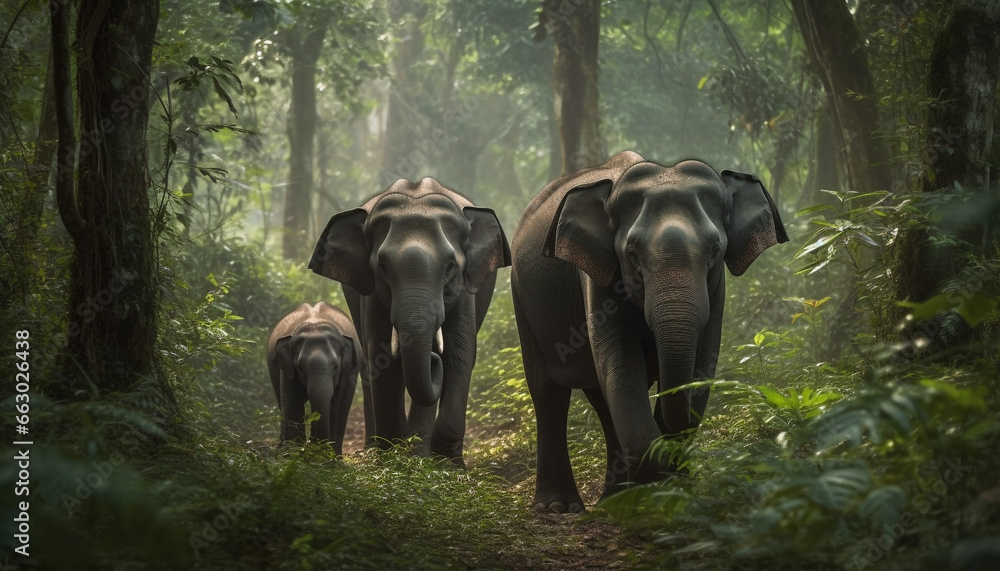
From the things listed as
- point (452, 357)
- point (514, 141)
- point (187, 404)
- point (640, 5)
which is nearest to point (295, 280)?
point (452, 357)

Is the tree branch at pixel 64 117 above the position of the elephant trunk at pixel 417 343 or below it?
above

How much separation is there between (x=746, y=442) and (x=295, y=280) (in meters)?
12.5

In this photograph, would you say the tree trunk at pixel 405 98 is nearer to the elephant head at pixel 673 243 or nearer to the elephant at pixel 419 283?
the elephant at pixel 419 283

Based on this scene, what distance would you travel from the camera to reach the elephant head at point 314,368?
9266 millimetres

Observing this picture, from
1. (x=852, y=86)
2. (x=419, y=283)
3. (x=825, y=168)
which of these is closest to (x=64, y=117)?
(x=419, y=283)

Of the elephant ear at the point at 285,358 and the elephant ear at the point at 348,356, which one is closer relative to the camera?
the elephant ear at the point at 285,358

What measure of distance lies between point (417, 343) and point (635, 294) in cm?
220

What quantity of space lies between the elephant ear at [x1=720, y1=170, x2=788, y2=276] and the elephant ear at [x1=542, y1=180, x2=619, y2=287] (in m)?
0.75

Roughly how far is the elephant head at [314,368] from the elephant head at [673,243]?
146 inches

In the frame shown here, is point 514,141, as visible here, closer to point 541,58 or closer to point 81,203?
point 541,58

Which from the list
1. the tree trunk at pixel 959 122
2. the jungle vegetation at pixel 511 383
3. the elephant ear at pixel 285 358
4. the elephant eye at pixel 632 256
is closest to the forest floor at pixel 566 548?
the jungle vegetation at pixel 511 383

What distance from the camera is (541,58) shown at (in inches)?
1025

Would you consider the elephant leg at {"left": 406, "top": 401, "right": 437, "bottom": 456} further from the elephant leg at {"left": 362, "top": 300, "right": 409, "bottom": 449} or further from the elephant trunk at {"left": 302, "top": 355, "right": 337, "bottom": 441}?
the elephant trunk at {"left": 302, "top": 355, "right": 337, "bottom": 441}

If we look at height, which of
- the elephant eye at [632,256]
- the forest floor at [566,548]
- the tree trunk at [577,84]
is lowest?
the forest floor at [566,548]
